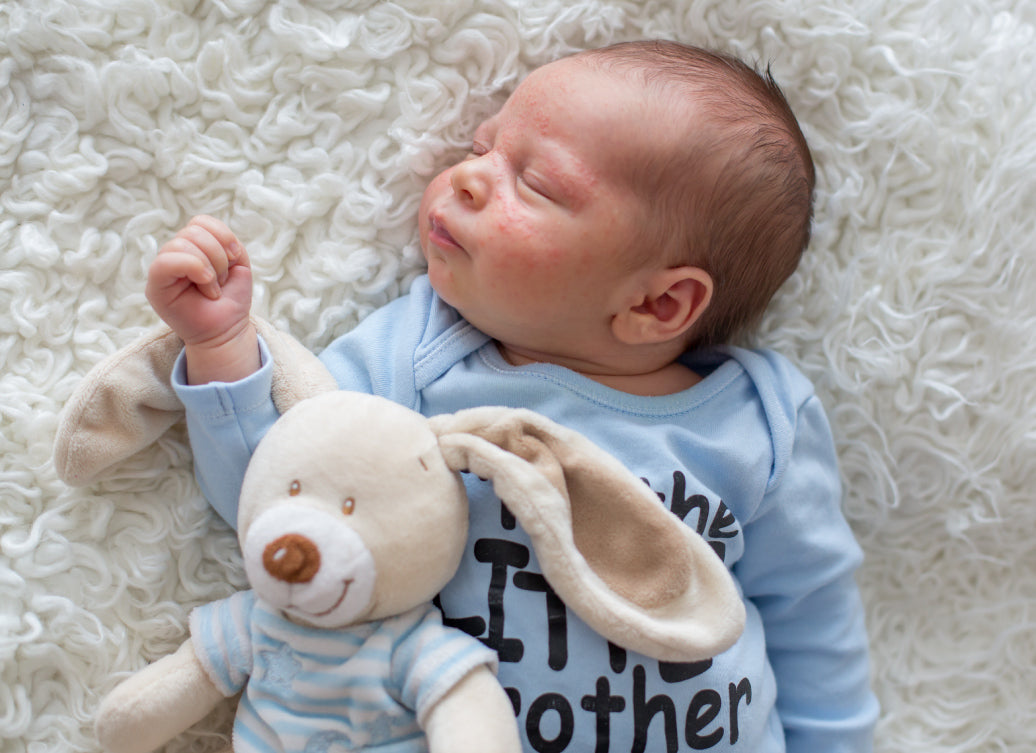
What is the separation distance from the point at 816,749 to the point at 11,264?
1.10m

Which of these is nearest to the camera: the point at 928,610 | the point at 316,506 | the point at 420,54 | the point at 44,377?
the point at 316,506

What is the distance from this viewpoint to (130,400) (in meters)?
1.00

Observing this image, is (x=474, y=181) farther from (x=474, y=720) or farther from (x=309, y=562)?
(x=474, y=720)

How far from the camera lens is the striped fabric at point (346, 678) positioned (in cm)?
95

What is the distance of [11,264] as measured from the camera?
3.50 feet

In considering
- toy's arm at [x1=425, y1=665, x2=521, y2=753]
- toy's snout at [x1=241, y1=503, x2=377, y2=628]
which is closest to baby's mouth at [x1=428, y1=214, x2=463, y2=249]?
toy's snout at [x1=241, y1=503, x2=377, y2=628]

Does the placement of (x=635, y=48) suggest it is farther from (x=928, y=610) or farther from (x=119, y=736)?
(x=119, y=736)

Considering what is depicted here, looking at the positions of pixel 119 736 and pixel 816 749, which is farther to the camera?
pixel 816 749

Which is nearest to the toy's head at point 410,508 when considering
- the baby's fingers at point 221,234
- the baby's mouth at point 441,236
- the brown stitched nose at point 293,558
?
the brown stitched nose at point 293,558

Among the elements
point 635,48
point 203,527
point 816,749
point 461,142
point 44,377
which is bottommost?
point 816,749

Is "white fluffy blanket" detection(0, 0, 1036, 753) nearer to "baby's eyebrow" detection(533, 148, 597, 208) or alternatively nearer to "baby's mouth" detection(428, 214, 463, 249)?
"baby's mouth" detection(428, 214, 463, 249)

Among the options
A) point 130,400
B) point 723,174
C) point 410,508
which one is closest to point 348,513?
point 410,508

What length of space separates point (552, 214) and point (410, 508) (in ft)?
1.19

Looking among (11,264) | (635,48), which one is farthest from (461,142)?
(11,264)
